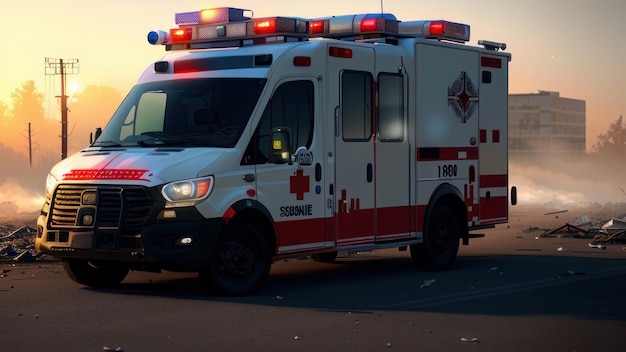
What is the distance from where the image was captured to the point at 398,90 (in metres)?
14.6

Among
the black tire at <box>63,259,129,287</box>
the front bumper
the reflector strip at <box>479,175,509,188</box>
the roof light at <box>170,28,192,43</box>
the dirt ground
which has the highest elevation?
the roof light at <box>170,28,192,43</box>

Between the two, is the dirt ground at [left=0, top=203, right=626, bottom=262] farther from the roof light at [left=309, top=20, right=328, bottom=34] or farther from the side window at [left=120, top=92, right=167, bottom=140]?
the roof light at [left=309, top=20, right=328, bottom=34]

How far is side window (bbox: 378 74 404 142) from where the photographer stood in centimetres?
1423

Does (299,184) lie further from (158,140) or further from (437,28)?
(437,28)

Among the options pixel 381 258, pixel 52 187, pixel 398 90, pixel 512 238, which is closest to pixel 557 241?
pixel 512 238

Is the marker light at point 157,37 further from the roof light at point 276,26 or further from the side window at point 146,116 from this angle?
the roof light at point 276,26

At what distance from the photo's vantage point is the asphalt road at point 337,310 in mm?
9211

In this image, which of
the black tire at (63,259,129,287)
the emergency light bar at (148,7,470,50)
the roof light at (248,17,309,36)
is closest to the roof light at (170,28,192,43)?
the emergency light bar at (148,7,470,50)

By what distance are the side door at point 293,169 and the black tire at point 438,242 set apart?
2271 mm

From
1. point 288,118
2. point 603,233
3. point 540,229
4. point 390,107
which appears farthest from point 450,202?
point 540,229

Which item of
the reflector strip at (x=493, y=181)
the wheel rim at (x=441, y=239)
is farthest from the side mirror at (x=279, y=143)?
the reflector strip at (x=493, y=181)

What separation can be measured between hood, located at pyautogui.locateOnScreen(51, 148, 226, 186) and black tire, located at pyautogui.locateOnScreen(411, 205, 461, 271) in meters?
4.09

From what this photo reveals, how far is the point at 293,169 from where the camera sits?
12781 mm

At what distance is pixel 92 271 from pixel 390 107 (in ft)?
14.3
